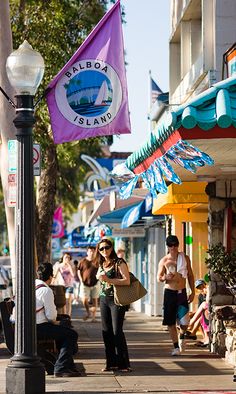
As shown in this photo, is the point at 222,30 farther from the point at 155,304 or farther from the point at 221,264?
the point at 155,304

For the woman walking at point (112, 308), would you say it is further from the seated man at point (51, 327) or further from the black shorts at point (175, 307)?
the black shorts at point (175, 307)

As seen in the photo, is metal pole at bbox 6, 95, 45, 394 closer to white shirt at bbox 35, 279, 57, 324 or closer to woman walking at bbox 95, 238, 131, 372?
white shirt at bbox 35, 279, 57, 324

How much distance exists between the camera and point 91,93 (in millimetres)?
13906

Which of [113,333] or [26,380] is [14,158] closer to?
[113,333]

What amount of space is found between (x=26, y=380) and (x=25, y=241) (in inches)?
59.3

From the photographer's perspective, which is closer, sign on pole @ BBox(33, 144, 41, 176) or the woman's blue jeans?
the woman's blue jeans

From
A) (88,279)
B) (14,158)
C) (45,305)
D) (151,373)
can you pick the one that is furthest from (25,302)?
(88,279)

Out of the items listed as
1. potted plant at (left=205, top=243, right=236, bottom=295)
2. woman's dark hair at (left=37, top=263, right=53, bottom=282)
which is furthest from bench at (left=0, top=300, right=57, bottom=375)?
potted plant at (left=205, top=243, right=236, bottom=295)

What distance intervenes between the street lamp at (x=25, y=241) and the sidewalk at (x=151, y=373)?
0.90 m

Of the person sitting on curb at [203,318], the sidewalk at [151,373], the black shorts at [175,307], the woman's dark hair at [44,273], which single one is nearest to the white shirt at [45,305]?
the woman's dark hair at [44,273]

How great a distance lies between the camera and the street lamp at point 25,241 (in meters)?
12.1

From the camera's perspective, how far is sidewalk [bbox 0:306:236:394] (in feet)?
43.4

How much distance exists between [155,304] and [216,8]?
10.9 meters

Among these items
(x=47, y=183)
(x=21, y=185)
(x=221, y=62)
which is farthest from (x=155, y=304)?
(x=21, y=185)
